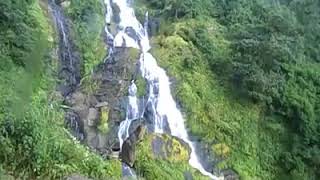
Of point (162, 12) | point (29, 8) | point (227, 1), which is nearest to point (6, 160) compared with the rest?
point (29, 8)

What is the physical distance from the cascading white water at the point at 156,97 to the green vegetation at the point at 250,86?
31 cm

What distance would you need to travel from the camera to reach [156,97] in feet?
44.1

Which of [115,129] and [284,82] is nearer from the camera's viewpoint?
[115,129]

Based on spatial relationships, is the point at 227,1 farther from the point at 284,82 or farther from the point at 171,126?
the point at 171,126

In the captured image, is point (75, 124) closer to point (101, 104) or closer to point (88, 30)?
point (101, 104)

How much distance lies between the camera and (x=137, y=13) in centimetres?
1625

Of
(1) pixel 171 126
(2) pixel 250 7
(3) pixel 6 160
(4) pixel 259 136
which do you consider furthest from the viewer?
(2) pixel 250 7

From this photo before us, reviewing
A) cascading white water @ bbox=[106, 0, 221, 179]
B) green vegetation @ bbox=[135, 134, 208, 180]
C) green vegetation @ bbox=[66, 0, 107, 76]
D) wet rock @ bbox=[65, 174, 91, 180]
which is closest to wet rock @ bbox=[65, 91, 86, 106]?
green vegetation @ bbox=[66, 0, 107, 76]

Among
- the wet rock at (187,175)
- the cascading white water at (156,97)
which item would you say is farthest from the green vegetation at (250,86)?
the wet rock at (187,175)

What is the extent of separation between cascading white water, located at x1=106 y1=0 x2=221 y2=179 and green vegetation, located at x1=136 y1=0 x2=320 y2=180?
1.01ft

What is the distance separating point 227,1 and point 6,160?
537 inches

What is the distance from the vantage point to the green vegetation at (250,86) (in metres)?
13.7

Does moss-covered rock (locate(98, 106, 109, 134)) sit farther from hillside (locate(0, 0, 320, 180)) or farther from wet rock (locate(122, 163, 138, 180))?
wet rock (locate(122, 163, 138, 180))

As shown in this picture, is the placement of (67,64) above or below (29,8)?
below
